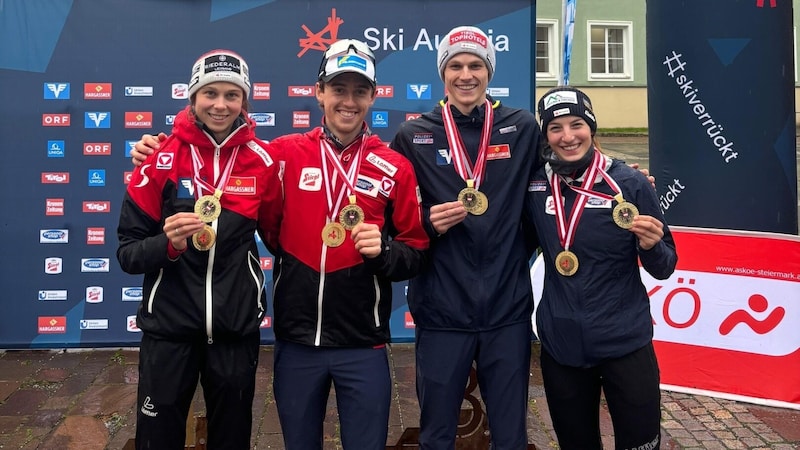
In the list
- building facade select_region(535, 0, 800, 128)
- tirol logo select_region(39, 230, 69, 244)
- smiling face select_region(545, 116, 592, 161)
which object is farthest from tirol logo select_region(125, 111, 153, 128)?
building facade select_region(535, 0, 800, 128)

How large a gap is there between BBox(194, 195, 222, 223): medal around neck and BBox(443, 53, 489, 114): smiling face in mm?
1075

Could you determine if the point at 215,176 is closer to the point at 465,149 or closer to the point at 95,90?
Result: the point at 465,149

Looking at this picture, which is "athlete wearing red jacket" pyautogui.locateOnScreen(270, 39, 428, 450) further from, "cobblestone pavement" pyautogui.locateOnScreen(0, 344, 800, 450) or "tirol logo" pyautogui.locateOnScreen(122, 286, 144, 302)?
"tirol logo" pyautogui.locateOnScreen(122, 286, 144, 302)

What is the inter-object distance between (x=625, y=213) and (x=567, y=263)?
11.5 inches

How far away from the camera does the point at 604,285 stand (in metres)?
2.51

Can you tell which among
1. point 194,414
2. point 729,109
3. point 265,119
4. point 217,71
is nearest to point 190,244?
point 217,71

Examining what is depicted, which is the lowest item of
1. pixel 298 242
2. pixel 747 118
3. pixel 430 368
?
pixel 430 368

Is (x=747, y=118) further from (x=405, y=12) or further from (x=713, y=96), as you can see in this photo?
(x=405, y=12)

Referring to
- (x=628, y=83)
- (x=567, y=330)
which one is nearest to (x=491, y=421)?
(x=567, y=330)

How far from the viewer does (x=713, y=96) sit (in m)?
4.58

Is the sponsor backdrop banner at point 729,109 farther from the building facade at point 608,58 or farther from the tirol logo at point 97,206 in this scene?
the building facade at point 608,58

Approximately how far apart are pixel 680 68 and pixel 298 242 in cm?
346

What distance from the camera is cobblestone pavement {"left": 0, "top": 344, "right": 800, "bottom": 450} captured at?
12.5 feet

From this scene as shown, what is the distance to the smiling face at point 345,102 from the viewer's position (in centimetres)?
253
